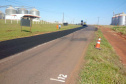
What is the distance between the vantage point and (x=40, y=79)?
440cm

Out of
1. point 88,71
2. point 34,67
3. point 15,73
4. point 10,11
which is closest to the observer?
point 15,73

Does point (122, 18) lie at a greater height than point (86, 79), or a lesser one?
greater

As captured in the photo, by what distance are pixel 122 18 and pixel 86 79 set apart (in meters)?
102

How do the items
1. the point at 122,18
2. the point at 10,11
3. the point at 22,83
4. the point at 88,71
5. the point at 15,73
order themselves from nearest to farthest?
1. the point at 22,83
2. the point at 15,73
3. the point at 88,71
4. the point at 10,11
5. the point at 122,18

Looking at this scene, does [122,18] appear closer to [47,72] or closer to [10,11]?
[10,11]

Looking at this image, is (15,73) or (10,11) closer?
(15,73)

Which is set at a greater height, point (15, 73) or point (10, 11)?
point (10, 11)

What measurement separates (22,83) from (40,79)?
610 mm

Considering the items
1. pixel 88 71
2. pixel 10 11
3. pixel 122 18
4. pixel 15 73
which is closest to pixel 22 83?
pixel 15 73

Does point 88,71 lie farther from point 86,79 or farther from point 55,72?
point 55,72

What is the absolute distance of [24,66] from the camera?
558 centimetres

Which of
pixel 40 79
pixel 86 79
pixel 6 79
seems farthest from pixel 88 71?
pixel 6 79

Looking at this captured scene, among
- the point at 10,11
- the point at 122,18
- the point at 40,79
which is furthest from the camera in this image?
the point at 122,18

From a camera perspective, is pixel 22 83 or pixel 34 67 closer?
pixel 22 83
